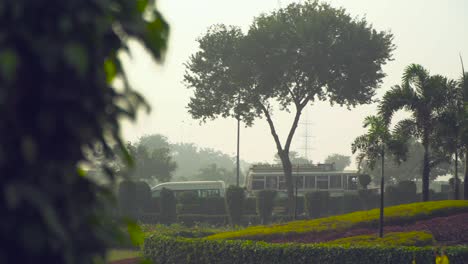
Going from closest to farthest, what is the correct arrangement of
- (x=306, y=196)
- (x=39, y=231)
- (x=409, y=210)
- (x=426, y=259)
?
(x=39, y=231) < (x=426, y=259) < (x=409, y=210) < (x=306, y=196)

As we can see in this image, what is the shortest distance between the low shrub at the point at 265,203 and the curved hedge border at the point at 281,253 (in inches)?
733

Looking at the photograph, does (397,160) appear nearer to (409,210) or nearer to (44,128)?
(409,210)

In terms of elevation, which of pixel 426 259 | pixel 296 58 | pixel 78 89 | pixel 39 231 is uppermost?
pixel 296 58

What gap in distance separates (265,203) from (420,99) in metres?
16.1

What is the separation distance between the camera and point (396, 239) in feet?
87.5

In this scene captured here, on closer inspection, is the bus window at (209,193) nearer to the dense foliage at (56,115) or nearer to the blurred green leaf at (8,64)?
the dense foliage at (56,115)

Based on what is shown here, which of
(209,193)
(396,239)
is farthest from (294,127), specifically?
(396,239)

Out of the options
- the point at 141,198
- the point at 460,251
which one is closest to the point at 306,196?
the point at 141,198

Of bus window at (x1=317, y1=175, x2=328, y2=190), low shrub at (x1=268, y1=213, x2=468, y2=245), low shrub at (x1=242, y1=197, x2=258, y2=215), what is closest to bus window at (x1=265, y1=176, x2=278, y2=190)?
bus window at (x1=317, y1=175, x2=328, y2=190)

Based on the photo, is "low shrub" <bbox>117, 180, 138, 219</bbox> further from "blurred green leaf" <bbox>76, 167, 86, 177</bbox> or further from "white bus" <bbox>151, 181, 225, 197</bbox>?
"blurred green leaf" <bbox>76, 167, 86, 177</bbox>

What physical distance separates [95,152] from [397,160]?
2933 centimetres

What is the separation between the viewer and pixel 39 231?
12.4 ft

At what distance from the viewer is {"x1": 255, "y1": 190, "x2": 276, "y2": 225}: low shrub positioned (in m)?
48.3

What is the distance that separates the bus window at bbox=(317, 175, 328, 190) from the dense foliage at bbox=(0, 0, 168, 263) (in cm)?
5337
